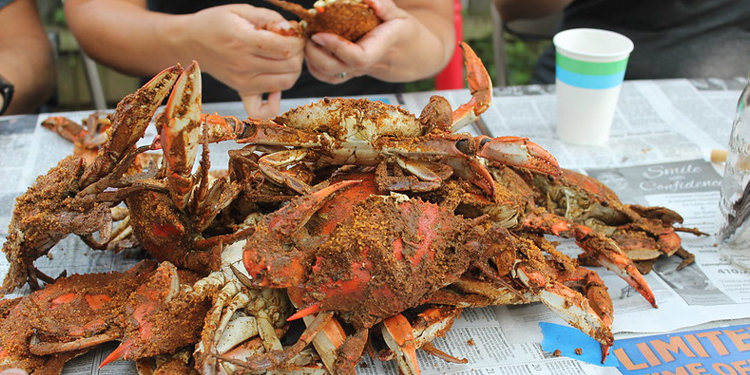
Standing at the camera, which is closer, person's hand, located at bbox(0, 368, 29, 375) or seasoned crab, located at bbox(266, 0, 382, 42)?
person's hand, located at bbox(0, 368, 29, 375)

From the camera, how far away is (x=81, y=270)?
136 cm

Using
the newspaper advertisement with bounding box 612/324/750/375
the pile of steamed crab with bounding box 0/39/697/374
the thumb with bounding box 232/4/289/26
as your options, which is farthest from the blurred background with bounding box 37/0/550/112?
the newspaper advertisement with bounding box 612/324/750/375

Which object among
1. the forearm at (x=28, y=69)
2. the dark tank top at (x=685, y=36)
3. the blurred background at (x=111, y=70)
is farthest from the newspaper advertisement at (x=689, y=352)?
the forearm at (x=28, y=69)

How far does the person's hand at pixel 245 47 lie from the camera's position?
1611mm

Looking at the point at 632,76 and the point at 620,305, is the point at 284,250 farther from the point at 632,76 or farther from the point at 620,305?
the point at 632,76

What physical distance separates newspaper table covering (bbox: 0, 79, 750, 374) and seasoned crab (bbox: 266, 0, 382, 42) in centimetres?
41

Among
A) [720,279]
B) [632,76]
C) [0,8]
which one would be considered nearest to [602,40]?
[632,76]

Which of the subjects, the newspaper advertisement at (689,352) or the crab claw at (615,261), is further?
the crab claw at (615,261)

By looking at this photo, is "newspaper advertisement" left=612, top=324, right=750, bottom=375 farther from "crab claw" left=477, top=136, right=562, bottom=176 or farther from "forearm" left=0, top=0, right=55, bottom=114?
"forearm" left=0, top=0, right=55, bottom=114

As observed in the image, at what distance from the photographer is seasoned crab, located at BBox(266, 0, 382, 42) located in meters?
1.53

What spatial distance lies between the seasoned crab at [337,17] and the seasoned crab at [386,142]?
492 millimetres

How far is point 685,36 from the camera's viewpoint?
229cm

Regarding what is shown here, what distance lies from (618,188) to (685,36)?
3.02 feet

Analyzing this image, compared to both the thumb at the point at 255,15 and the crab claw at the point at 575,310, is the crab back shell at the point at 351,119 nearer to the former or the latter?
the crab claw at the point at 575,310
